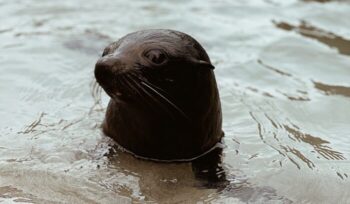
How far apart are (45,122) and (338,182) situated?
6.38 ft

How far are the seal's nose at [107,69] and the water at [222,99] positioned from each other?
0.58 metres

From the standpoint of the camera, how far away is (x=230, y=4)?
28.0 feet

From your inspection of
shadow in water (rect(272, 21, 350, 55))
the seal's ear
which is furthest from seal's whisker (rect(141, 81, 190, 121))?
shadow in water (rect(272, 21, 350, 55))

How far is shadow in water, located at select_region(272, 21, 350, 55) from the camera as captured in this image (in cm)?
710

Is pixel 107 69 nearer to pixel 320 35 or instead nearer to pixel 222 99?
pixel 222 99

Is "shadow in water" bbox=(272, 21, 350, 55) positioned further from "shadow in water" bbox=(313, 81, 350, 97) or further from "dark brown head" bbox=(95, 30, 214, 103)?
"dark brown head" bbox=(95, 30, 214, 103)

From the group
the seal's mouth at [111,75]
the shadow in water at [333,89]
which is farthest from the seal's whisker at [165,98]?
the shadow in water at [333,89]

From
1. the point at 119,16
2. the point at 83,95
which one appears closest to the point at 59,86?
the point at 83,95

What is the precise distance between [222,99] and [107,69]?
73.4 inches

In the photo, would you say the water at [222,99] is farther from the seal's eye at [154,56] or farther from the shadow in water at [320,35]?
the seal's eye at [154,56]

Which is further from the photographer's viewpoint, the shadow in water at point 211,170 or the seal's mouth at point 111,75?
the shadow in water at point 211,170

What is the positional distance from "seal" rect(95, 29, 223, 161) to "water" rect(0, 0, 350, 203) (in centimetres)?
13

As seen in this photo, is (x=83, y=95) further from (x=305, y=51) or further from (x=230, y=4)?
(x=230, y=4)

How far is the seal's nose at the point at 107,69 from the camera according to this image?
155 inches
